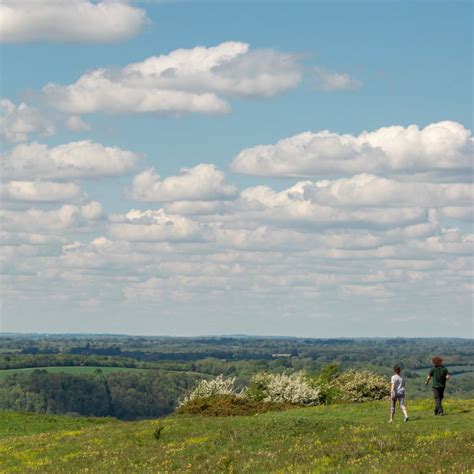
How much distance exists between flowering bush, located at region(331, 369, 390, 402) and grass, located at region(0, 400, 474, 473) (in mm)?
26070

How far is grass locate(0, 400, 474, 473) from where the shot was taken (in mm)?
30500

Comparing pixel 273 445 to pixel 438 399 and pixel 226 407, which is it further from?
pixel 226 407

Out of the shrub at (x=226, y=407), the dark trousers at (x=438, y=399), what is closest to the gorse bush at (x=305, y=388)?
the shrub at (x=226, y=407)

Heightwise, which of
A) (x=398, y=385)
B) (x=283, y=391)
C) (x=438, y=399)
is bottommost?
(x=283, y=391)

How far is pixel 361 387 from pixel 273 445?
4325 centimetres

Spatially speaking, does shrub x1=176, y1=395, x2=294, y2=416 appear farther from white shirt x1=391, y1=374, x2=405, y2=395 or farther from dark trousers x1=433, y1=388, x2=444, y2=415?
dark trousers x1=433, y1=388, x2=444, y2=415

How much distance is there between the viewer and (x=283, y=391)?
7188 cm

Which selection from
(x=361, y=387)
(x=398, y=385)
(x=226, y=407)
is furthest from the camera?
(x=361, y=387)

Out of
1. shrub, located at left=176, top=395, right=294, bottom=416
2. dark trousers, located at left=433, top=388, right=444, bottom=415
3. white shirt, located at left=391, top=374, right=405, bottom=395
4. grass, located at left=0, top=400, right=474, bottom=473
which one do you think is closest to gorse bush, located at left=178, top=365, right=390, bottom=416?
shrub, located at left=176, top=395, right=294, bottom=416

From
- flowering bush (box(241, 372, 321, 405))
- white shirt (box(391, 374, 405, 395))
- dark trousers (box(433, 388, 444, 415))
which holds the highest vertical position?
white shirt (box(391, 374, 405, 395))

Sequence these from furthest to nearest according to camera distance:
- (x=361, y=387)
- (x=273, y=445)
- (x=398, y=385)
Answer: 1. (x=361, y=387)
2. (x=398, y=385)
3. (x=273, y=445)

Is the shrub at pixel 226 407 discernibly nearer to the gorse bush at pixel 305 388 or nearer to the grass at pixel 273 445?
the gorse bush at pixel 305 388

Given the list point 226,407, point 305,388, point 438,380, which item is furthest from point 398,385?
point 305,388

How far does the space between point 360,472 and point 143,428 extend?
67.9 ft
